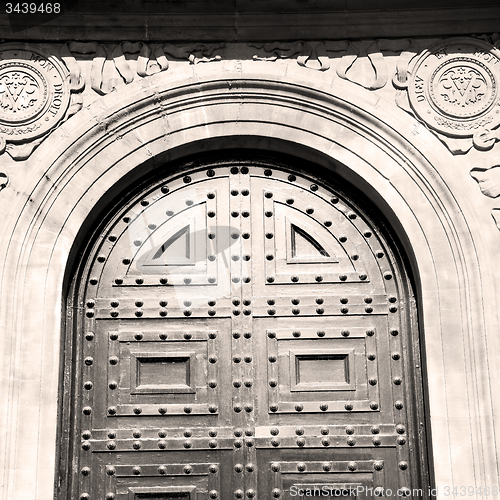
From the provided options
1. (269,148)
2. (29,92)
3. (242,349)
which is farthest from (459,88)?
(29,92)

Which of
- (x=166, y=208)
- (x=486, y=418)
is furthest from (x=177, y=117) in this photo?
(x=486, y=418)

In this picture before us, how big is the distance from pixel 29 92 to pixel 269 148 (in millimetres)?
1534

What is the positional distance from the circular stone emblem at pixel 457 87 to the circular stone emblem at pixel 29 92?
2.19 meters

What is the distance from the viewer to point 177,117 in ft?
15.6

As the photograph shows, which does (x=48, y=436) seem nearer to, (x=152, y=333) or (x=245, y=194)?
(x=152, y=333)

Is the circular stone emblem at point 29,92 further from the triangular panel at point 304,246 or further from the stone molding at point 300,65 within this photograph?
the triangular panel at point 304,246

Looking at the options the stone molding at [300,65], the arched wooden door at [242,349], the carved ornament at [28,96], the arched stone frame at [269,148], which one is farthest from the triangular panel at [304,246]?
the carved ornament at [28,96]

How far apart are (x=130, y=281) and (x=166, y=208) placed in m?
0.52

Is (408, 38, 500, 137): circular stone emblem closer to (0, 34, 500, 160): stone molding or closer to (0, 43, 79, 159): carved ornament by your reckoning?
(0, 34, 500, 160): stone molding

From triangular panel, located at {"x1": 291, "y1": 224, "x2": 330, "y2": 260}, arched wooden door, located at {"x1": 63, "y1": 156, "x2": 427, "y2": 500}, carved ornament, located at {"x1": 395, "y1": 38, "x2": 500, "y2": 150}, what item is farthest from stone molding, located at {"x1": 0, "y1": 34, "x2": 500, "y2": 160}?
triangular panel, located at {"x1": 291, "y1": 224, "x2": 330, "y2": 260}

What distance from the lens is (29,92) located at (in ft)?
15.7

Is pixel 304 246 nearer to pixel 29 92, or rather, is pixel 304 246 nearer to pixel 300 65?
pixel 300 65

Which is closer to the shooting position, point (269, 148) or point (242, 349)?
point (242, 349)

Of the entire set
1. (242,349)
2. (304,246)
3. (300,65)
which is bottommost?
(242,349)
